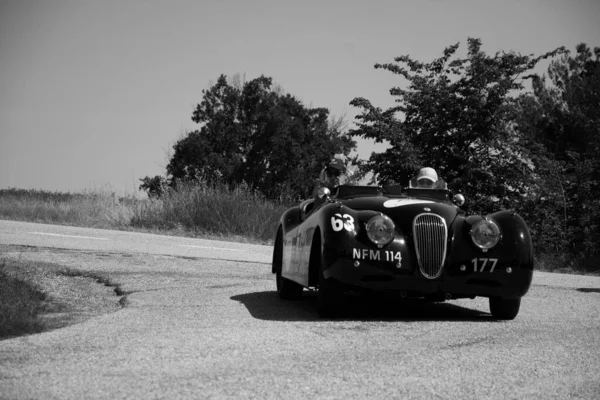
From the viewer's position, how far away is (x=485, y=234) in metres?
7.05

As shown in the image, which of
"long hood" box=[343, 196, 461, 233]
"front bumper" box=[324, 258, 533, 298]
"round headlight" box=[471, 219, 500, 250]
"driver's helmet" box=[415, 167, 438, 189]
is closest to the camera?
"front bumper" box=[324, 258, 533, 298]

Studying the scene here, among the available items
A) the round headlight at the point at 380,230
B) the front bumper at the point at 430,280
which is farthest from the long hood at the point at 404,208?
the front bumper at the point at 430,280

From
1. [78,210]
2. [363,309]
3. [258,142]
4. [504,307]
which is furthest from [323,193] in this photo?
[258,142]

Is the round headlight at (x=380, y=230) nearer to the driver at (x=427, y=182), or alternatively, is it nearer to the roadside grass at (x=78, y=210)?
the driver at (x=427, y=182)

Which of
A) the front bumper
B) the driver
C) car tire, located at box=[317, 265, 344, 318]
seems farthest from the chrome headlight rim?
the driver

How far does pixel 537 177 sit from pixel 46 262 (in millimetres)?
13034

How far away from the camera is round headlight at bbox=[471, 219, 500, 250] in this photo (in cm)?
704

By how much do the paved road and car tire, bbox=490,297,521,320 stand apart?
0.47ft

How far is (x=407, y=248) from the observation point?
6.95 meters

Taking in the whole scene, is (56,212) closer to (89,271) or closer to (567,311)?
(89,271)

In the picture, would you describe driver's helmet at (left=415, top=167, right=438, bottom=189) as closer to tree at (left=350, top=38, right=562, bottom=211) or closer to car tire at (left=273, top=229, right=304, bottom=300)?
car tire at (left=273, top=229, right=304, bottom=300)

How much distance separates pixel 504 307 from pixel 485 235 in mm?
717

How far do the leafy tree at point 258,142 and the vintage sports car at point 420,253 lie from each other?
37865mm

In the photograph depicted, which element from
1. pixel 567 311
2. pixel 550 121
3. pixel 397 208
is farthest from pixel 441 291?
pixel 550 121
